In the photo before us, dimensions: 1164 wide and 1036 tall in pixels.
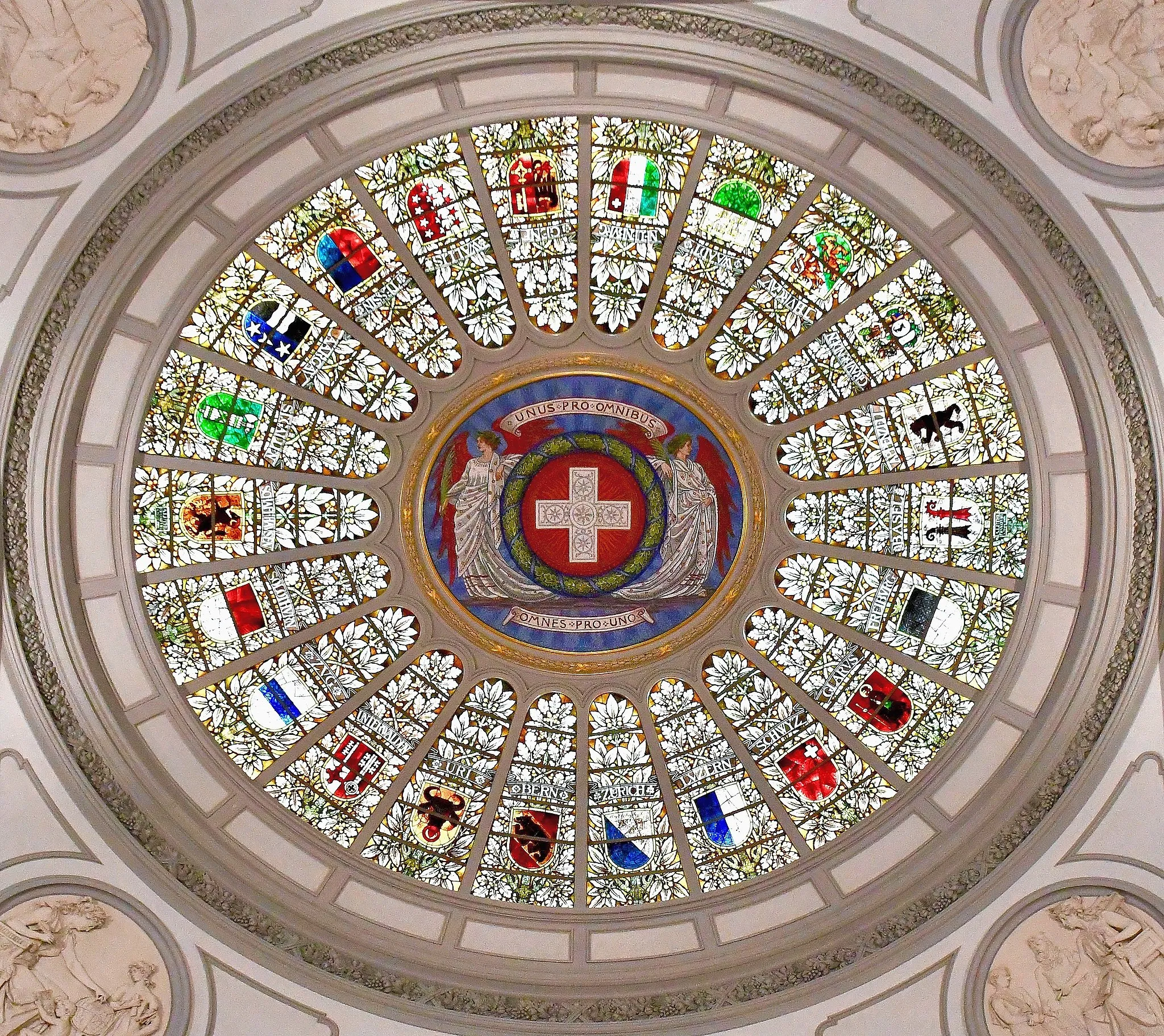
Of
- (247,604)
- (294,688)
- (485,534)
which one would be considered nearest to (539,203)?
(485,534)

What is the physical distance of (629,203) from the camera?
1531 cm

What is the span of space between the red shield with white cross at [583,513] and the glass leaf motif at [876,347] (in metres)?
1.98

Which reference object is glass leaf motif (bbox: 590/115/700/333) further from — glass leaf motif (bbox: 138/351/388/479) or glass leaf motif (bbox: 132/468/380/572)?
glass leaf motif (bbox: 132/468/380/572)

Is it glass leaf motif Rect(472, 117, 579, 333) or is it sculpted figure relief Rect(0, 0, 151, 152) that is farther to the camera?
glass leaf motif Rect(472, 117, 579, 333)

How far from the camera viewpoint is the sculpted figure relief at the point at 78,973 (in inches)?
559

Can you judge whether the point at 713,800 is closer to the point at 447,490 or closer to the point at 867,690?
the point at 867,690

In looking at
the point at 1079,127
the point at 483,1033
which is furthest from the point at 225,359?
the point at 1079,127

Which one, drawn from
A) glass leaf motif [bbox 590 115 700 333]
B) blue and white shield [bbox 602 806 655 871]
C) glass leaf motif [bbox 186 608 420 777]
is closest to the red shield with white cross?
glass leaf motif [bbox 590 115 700 333]

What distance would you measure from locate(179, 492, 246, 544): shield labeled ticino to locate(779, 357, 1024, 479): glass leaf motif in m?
6.55

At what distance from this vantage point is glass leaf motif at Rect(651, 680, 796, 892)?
16094 millimetres

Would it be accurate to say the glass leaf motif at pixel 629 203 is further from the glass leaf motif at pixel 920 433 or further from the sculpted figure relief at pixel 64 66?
the sculpted figure relief at pixel 64 66

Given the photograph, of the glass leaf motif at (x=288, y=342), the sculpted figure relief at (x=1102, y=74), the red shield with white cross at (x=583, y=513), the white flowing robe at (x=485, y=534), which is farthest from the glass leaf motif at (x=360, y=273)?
the sculpted figure relief at (x=1102, y=74)

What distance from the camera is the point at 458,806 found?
16375 millimetres

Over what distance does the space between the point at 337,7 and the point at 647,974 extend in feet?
36.1
